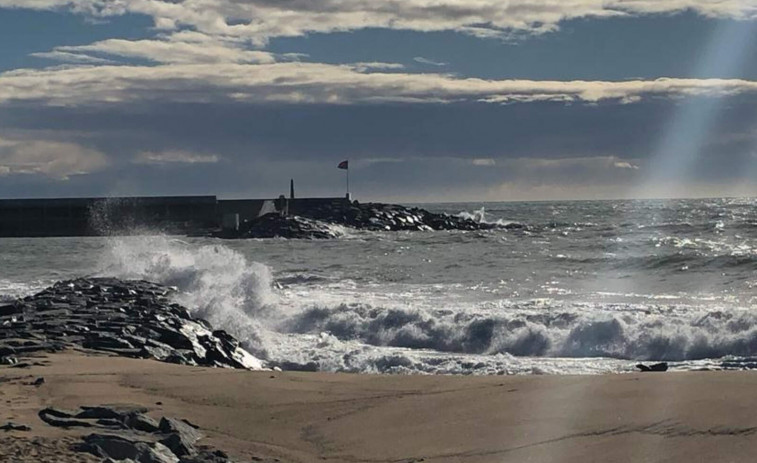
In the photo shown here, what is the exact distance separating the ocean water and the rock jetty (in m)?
11.2

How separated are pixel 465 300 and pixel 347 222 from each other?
123 feet

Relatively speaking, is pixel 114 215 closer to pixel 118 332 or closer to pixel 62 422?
pixel 118 332

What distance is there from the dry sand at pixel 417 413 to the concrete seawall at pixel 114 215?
45.1m

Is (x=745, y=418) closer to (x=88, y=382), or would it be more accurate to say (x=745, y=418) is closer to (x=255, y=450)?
(x=255, y=450)

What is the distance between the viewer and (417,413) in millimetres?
8273

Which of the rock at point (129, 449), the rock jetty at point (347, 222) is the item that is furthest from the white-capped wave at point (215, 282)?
the rock jetty at point (347, 222)

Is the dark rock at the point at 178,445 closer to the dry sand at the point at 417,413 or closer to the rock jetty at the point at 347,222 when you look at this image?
the dry sand at the point at 417,413

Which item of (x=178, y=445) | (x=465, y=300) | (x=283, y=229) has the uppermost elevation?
(x=178, y=445)

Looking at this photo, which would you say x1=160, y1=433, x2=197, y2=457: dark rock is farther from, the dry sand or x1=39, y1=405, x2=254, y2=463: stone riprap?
the dry sand

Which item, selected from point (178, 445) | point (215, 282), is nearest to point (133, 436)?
point (178, 445)

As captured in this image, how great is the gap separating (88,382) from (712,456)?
566 centimetres

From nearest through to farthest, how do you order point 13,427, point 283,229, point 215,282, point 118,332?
point 13,427 < point 118,332 < point 215,282 < point 283,229

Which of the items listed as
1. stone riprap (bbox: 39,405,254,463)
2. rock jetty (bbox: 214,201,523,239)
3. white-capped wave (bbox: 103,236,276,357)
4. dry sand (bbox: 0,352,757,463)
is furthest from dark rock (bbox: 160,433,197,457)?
rock jetty (bbox: 214,201,523,239)

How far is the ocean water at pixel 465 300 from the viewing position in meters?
14.6
